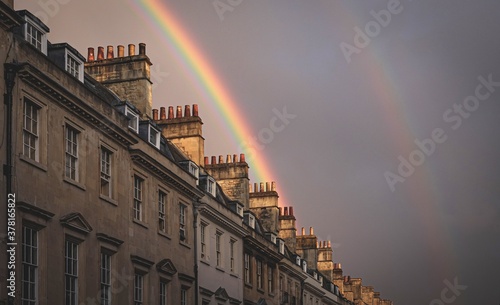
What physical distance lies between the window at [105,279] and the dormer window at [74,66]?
683 cm

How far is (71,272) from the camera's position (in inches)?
1195

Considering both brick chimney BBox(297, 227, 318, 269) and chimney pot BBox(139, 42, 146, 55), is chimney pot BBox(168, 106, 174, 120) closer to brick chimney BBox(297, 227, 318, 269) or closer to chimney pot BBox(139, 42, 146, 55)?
chimney pot BBox(139, 42, 146, 55)

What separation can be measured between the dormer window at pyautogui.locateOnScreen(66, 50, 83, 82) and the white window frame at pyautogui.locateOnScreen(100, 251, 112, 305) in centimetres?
678

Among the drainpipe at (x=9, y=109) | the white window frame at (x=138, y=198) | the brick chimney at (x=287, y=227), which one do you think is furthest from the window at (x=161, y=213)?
the brick chimney at (x=287, y=227)

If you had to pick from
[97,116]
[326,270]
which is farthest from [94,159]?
[326,270]

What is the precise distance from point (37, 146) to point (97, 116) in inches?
170

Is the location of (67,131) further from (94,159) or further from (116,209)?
(116,209)

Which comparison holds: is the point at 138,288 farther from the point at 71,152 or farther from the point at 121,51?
the point at 121,51

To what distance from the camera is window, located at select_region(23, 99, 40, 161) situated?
27.7 meters

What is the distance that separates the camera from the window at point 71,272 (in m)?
30.1

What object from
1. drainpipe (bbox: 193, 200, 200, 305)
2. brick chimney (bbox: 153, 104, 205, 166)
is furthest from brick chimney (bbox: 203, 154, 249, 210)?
drainpipe (bbox: 193, 200, 200, 305)

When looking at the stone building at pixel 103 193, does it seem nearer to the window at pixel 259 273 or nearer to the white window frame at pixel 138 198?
the white window frame at pixel 138 198

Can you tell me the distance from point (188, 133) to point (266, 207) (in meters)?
20.4

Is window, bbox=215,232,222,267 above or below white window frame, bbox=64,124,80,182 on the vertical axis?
below
